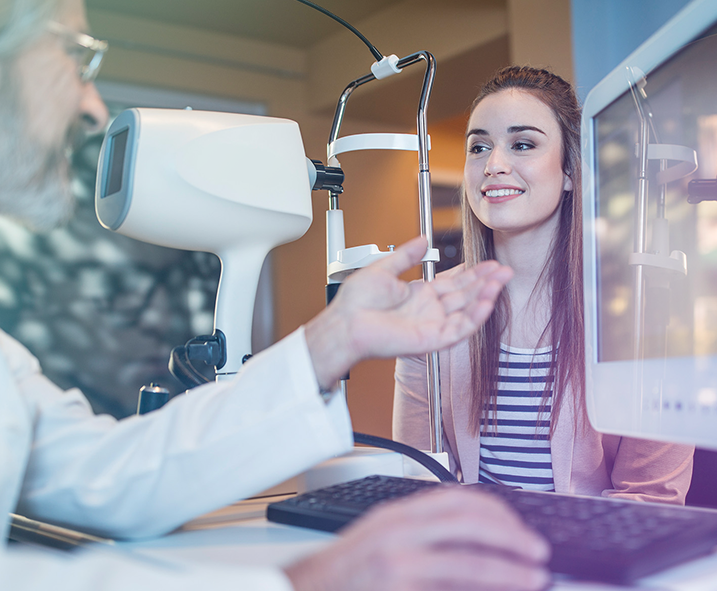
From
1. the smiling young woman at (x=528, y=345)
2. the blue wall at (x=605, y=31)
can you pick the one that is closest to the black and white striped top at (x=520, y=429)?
the smiling young woman at (x=528, y=345)

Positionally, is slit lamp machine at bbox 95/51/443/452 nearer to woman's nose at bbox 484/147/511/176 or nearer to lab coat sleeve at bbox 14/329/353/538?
lab coat sleeve at bbox 14/329/353/538

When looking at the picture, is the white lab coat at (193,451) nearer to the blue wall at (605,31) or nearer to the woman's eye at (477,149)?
the woman's eye at (477,149)

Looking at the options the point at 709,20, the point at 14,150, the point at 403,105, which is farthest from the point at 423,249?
the point at 403,105

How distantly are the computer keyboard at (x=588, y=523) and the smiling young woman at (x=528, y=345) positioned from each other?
44 cm

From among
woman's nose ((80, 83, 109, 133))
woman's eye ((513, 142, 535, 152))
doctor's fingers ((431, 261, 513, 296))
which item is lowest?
doctor's fingers ((431, 261, 513, 296))

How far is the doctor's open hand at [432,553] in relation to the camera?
12.1 inches

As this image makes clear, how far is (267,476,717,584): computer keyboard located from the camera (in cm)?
39

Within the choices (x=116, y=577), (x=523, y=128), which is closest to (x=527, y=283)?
(x=523, y=128)

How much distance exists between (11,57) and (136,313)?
130 inches

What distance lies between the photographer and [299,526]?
57 centimetres

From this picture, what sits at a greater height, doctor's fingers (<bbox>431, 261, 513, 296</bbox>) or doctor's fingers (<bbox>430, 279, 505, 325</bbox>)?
doctor's fingers (<bbox>431, 261, 513, 296</bbox>)

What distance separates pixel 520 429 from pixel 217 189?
0.72 m

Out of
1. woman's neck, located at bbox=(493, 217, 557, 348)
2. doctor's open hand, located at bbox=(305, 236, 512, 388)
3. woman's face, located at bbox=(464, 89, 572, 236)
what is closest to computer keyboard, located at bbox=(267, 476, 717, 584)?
doctor's open hand, located at bbox=(305, 236, 512, 388)

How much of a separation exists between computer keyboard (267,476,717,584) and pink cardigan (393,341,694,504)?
1.34 feet
